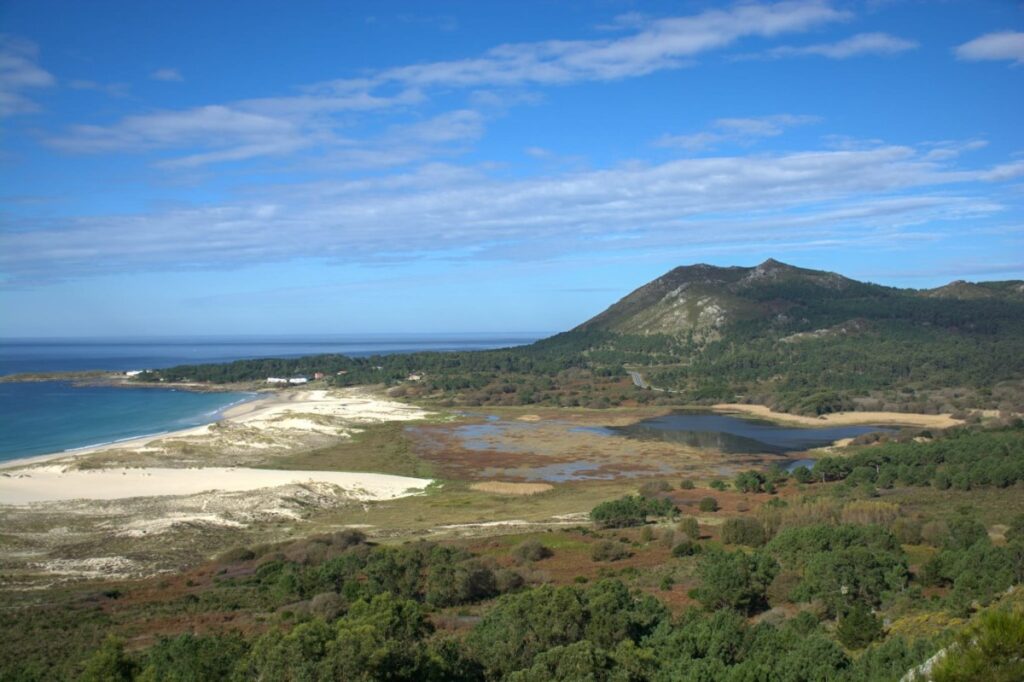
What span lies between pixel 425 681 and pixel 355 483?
3801cm

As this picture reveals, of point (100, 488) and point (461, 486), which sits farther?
point (461, 486)

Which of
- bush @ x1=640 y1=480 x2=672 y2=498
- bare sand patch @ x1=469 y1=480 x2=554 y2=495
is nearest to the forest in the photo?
bush @ x1=640 y1=480 x2=672 y2=498

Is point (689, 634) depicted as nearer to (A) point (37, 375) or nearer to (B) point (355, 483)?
(B) point (355, 483)

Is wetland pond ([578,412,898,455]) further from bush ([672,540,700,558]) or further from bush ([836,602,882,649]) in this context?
bush ([836,602,882,649])

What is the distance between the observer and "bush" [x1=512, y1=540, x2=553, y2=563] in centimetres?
3194

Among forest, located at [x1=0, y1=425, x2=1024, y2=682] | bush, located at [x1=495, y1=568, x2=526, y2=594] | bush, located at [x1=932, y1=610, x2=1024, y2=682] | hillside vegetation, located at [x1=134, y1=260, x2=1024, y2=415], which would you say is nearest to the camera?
bush, located at [x1=932, y1=610, x2=1024, y2=682]

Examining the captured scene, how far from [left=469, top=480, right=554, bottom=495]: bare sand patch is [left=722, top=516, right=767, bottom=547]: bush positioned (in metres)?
18.4

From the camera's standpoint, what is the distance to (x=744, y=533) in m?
34.4

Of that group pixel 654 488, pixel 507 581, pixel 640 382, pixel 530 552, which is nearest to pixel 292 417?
pixel 654 488

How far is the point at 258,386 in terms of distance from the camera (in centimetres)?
13150

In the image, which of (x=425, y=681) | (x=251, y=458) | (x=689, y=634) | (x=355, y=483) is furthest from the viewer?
(x=251, y=458)

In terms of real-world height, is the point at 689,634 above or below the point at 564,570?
above

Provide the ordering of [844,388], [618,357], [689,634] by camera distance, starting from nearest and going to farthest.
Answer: [689,634] < [844,388] < [618,357]

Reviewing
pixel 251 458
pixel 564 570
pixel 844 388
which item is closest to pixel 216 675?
pixel 564 570
